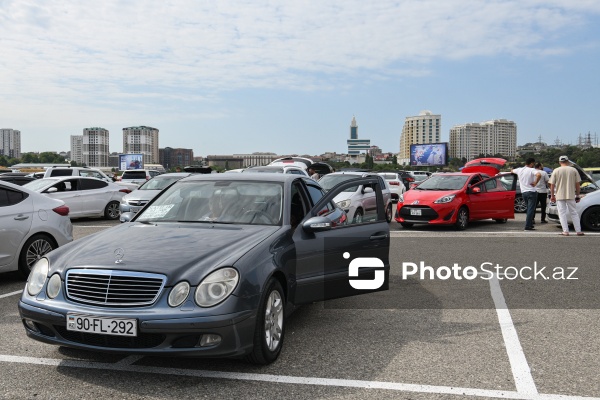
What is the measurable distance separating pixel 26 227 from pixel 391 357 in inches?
218

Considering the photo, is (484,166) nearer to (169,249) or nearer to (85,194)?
(85,194)

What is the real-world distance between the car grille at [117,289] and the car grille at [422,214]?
11814 millimetres

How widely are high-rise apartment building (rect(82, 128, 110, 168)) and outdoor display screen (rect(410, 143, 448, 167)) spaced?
101 metres

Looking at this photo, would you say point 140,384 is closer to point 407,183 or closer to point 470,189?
point 470,189

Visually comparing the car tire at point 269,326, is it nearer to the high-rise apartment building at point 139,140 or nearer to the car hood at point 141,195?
the car hood at point 141,195

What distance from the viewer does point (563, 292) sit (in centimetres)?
760

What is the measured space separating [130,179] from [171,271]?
3122 centimetres

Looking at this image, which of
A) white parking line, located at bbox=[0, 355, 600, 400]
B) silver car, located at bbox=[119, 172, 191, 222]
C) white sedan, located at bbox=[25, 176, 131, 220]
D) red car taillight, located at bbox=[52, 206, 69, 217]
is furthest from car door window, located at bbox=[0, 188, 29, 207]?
white sedan, located at bbox=[25, 176, 131, 220]

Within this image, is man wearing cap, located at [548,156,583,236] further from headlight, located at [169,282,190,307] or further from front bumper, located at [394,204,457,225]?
headlight, located at [169,282,190,307]

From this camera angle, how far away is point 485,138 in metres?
174

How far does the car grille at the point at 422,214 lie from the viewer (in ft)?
50.3

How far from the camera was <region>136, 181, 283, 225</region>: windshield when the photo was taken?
560 centimetres

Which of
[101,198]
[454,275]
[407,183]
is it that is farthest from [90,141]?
[454,275]

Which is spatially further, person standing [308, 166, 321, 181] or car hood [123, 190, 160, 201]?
person standing [308, 166, 321, 181]
